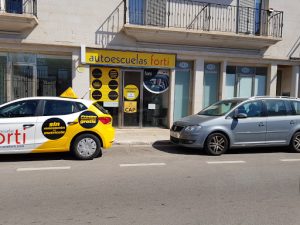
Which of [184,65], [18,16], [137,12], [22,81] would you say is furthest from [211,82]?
[18,16]

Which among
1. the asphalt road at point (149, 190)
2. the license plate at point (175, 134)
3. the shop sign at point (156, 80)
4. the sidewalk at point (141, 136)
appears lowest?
the asphalt road at point (149, 190)

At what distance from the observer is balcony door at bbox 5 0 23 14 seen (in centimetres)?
1144

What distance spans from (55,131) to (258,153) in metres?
5.72

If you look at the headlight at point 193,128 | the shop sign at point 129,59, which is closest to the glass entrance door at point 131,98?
the shop sign at point 129,59

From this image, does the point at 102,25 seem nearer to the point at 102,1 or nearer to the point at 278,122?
the point at 102,1

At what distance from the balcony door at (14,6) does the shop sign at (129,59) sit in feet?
9.25

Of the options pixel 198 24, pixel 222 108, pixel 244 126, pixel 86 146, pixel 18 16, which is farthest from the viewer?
pixel 198 24

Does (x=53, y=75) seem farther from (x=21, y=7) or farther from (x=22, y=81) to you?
(x=21, y=7)

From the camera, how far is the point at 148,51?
12719mm

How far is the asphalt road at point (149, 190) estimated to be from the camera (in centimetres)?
429

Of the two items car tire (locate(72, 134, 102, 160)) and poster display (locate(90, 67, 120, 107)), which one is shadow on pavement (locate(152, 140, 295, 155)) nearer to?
car tire (locate(72, 134, 102, 160))

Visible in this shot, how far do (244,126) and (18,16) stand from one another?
26.5 feet

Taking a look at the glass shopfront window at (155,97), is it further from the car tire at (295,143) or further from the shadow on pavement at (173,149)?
the car tire at (295,143)

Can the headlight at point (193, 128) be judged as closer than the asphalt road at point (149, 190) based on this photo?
No
